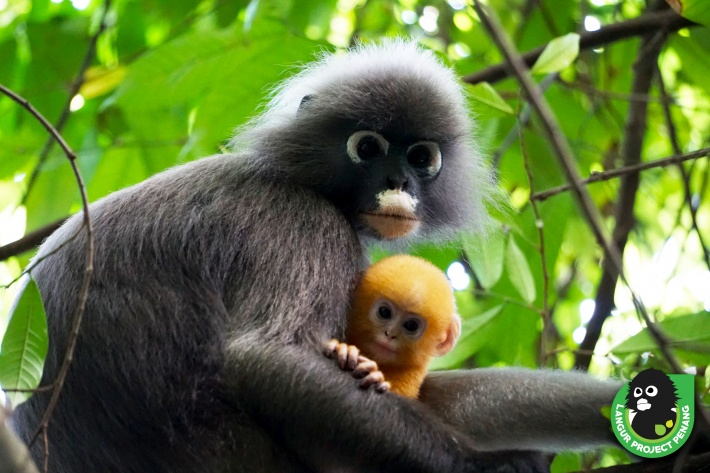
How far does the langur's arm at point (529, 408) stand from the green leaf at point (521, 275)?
26.1 inches

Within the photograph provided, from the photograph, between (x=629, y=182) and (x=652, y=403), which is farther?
(x=629, y=182)

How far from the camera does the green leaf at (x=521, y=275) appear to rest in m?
4.71

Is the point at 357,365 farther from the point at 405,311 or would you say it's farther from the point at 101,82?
the point at 101,82

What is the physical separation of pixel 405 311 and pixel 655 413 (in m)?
1.19

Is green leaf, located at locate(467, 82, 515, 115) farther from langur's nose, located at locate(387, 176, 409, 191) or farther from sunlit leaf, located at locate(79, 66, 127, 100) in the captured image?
sunlit leaf, located at locate(79, 66, 127, 100)

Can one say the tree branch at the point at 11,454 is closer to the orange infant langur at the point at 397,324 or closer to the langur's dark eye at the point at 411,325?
the orange infant langur at the point at 397,324

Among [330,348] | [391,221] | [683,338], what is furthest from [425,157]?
[683,338]

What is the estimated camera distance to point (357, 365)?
11.7ft

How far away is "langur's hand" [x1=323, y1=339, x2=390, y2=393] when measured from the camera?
3.52m

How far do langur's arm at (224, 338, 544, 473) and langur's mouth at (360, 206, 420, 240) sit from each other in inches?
33.5

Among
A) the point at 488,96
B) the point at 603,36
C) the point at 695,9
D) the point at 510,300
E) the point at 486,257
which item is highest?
the point at 603,36

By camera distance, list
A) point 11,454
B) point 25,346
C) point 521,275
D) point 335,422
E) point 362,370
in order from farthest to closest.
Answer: point 521,275 → point 362,370 → point 335,422 → point 25,346 → point 11,454

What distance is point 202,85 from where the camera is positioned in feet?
17.2

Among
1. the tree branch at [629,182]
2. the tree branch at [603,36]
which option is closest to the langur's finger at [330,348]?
the tree branch at [629,182]
